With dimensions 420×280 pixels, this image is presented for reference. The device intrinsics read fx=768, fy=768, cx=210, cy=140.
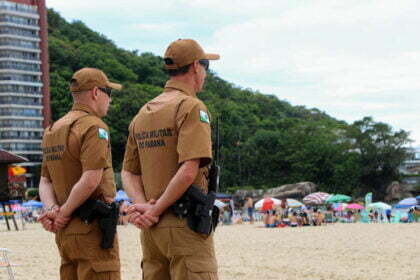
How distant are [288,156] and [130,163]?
67955 millimetres

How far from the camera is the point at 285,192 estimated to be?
2501 inches

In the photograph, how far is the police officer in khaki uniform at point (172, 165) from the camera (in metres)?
3.73

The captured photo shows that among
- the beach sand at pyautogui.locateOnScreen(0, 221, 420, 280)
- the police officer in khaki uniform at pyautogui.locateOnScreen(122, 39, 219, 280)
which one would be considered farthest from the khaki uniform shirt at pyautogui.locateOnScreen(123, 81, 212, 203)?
the beach sand at pyautogui.locateOnScreen(0, 221, 420, 280)

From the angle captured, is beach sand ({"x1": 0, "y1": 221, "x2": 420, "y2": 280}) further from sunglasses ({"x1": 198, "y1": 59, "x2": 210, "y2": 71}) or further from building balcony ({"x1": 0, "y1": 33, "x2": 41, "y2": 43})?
building balcony ({"x1": 0, "y1": 33, "x2": 41, "y2": 43})

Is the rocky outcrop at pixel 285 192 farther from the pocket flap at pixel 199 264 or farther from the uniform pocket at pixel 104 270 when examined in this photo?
the pocket flap at pixel 199 264

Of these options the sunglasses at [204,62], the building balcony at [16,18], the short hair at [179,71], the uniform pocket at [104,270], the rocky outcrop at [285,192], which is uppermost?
the building balcony at [16,18]

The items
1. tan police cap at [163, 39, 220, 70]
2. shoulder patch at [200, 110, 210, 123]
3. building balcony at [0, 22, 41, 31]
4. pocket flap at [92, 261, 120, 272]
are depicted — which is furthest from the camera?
building balcony at [0, 22, 41, 31]

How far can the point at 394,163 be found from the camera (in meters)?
71.1

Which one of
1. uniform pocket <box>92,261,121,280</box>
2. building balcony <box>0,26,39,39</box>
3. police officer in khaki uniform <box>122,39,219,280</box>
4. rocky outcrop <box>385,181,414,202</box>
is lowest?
rocky outcrop <box>385,181,414,202</box>

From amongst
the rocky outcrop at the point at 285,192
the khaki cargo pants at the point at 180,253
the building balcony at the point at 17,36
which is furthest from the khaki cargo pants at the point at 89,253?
the building balcony at the point at 17,36

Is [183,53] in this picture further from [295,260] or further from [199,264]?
[295,260]

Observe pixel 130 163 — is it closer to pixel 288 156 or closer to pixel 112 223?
pixel 112 223

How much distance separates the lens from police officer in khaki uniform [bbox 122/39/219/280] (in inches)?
147

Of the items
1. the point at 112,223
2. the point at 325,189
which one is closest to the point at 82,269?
the point at 112,223
